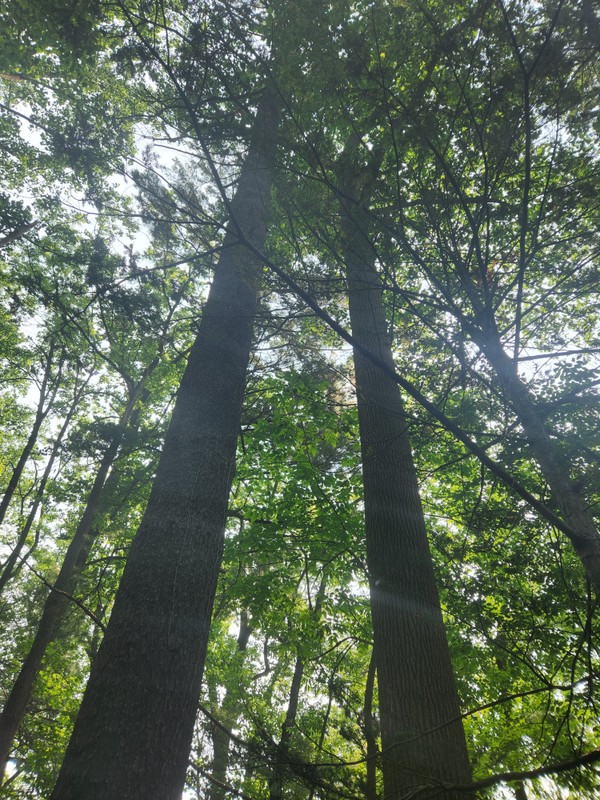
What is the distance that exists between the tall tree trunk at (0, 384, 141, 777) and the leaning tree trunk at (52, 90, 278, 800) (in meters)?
5.71

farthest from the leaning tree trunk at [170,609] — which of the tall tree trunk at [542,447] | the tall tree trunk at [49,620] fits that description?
the tall tree trunk at [49,620]

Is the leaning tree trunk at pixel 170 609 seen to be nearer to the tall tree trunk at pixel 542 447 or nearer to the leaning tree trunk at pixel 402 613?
the leaning tree trunk at pixel 402 613

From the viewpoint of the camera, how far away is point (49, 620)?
7367mm

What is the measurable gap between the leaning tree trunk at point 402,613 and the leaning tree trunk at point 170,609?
3.31ft

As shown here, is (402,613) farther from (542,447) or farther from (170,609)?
(170,609)

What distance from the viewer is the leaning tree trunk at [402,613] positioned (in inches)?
92.4

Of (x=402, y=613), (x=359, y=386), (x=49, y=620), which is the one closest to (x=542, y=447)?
(x=402, y=613)

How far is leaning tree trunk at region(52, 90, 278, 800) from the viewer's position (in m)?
1.60

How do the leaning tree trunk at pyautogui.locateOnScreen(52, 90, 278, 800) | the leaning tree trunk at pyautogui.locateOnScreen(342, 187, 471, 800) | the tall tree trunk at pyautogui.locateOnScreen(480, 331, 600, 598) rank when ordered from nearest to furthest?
1. the leaning tree trunk at pyautogui.locateOnScreen(52, 90, 278, 800)
2. the leaning tree trunk at pyautogui.locateOnScreen(342, 187, 471, 800)
3. the tall tree trunk at pyautogui.locateOnScreen(480, 331, 600, 598)

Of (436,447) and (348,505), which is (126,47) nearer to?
(348,505)

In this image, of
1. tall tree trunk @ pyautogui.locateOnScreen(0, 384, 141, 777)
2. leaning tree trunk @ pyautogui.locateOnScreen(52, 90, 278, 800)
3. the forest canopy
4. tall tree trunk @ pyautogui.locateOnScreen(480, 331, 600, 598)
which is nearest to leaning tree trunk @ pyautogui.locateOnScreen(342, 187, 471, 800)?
the forest canopy

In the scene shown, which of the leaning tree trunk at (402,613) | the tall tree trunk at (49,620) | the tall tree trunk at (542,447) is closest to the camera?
the leaning tree trunk at (402,613)

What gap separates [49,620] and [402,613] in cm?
745

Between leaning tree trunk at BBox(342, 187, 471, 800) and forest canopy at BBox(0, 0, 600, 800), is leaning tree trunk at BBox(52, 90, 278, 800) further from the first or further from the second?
leaning tree trunk at BBox(342, 187, 471, 800)
